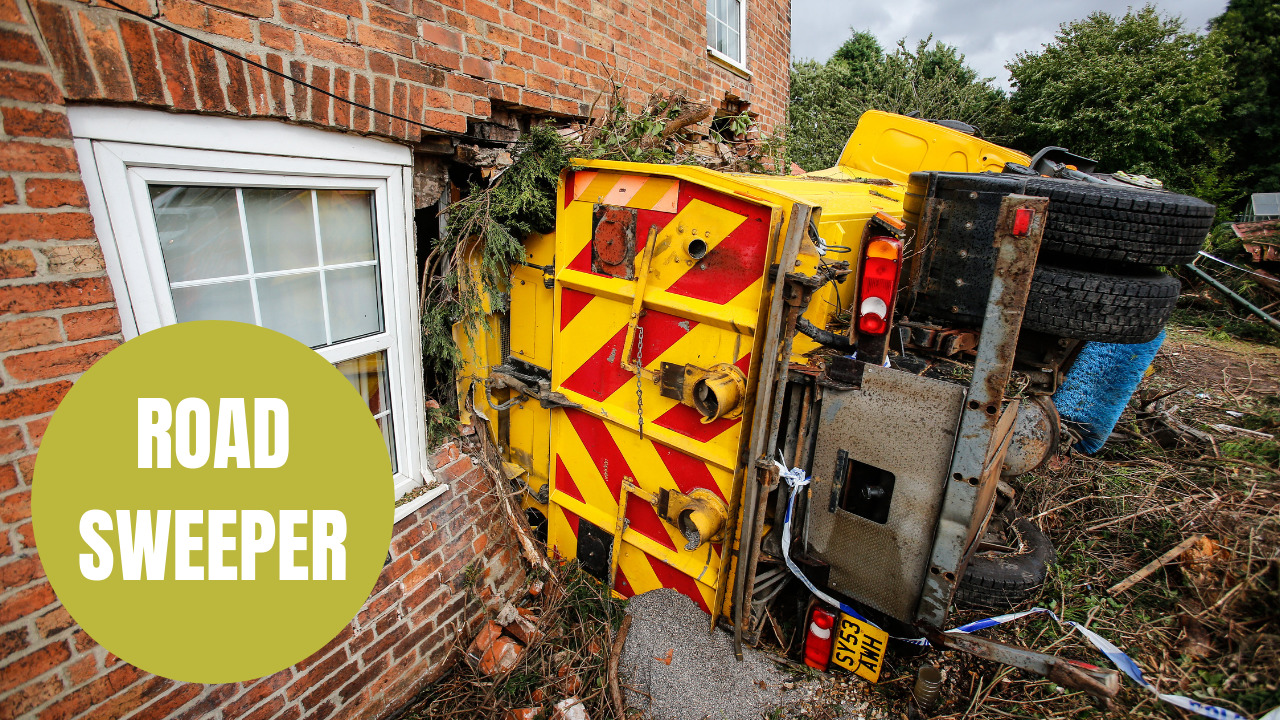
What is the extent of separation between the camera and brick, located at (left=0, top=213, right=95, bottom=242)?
A: 1.46 m

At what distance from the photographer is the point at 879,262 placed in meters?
2.09

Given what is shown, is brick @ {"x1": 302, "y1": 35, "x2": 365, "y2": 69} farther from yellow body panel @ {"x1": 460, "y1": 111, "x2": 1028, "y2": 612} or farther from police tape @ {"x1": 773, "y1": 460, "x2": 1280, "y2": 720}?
police tape @ {"x1": 773, "y1": 460, "x2": 1280, "y2": 720}

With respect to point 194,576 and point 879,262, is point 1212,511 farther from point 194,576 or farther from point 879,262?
point 194,576

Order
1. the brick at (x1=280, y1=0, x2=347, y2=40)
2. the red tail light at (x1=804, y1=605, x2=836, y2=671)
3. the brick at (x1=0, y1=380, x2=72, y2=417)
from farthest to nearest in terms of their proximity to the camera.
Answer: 1. the red tail light at (x1=804, y1=605, x2=836, y2=671)
2. the brick at (x1=280, y1=0, x2=347, y2=40)
3. the brick at (x1=0, y1=380, x2=72, y2=417)

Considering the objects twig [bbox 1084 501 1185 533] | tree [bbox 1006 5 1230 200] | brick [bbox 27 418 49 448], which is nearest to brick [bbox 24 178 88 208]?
brick [bbox 27 418 49 448]

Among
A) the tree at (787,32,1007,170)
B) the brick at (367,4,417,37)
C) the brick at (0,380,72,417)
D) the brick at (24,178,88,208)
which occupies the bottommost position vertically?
the brick at (0,380,72,417)

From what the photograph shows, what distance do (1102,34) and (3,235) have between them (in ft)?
71.2

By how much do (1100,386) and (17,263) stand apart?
5.33 metres

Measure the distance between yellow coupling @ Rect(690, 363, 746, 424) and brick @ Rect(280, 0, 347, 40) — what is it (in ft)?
6.38

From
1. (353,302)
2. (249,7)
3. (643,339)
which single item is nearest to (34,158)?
(249,7)

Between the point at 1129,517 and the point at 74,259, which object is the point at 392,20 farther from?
the point at 1129,517

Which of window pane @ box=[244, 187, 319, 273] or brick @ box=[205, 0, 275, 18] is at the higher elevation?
brick @ box=[205, 0, 275, 18]

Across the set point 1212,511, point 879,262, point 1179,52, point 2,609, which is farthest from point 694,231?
point 1179,52

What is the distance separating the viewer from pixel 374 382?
2615mm
